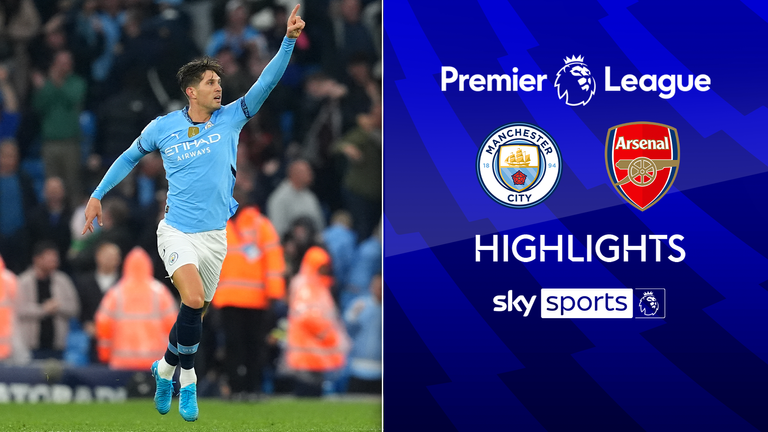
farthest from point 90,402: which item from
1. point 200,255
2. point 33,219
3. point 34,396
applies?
point 200,255

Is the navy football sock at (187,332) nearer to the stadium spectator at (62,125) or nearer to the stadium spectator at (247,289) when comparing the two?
the stadium spectator at (247,289)

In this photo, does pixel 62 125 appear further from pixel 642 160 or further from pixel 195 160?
pixel 642 160

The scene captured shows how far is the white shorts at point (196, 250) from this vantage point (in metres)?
6.46

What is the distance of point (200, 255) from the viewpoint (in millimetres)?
6566

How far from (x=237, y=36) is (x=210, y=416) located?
456cm

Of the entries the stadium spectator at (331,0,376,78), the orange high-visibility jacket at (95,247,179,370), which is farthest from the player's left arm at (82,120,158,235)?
the stadium spectator at (331,0,376,78)

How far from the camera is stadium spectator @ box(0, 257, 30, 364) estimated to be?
1012 cm

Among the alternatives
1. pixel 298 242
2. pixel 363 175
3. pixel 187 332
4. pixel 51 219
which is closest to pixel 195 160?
pixel 187 332

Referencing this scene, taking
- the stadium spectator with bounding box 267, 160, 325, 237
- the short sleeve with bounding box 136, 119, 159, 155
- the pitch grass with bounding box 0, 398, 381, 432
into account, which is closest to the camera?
the short sleeve with bounding box 136, 119, 159, 155

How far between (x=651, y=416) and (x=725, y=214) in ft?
3.43

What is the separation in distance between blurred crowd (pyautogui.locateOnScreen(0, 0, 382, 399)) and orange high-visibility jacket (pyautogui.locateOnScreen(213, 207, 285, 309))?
0.01 metres

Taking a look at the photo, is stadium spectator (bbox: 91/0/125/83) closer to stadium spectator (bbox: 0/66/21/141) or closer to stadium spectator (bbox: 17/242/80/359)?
stadium spectator (bbox: 0/66/21/141)

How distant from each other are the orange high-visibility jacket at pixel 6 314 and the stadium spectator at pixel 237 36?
2.99 metres

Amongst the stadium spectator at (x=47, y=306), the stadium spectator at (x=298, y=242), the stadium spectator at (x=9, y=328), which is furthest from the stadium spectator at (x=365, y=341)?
the stadium spectator at (x=9, y=328)
